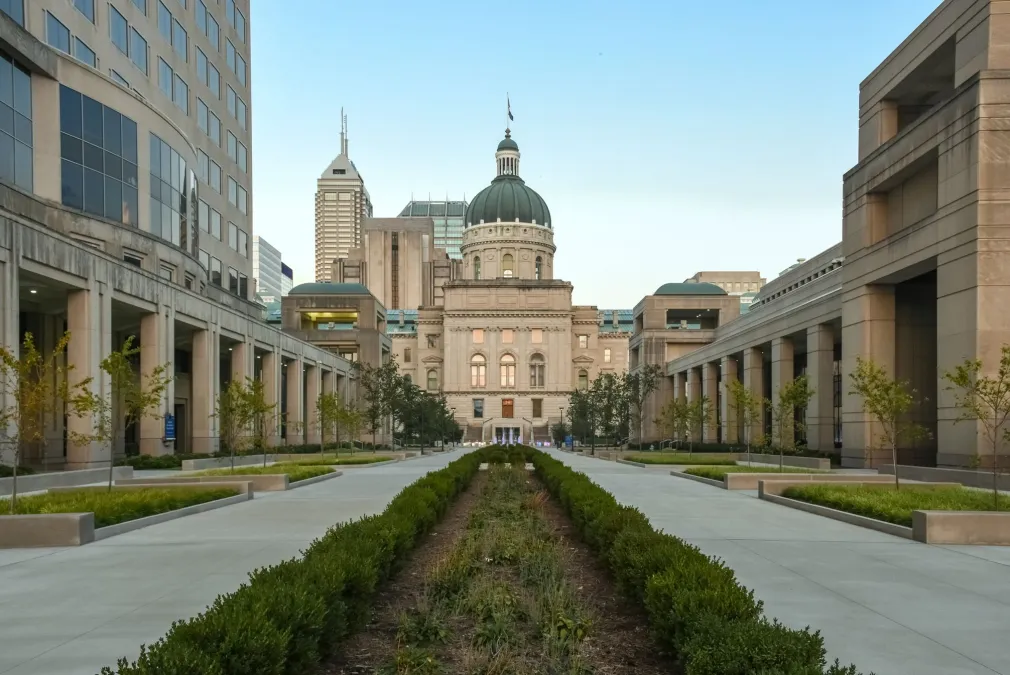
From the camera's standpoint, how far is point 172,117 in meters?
47.7

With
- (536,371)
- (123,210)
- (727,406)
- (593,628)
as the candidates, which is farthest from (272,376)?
(536,371)

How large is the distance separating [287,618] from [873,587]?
23.3ft

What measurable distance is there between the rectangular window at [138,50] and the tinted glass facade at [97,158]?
296 inches

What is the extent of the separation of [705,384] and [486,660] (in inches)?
2332

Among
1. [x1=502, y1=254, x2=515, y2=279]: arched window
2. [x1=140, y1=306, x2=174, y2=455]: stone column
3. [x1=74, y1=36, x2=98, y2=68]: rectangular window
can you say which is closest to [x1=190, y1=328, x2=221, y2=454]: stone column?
[x1=140, y1=306, x2=174, y2=455]: stone column

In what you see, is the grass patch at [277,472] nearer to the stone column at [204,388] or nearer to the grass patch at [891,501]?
the stone column at [204,388]

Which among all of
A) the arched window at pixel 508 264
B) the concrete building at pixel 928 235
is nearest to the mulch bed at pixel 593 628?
the concrete building at pixel 928 235

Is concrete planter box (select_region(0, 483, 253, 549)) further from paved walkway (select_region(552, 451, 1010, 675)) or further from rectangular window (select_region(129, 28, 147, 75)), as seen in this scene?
rectangular window (select_region(129, 28, 147, 75))

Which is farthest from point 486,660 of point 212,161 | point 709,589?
point 212,161

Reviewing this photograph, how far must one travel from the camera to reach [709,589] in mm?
6559

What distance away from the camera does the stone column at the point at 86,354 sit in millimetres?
27781

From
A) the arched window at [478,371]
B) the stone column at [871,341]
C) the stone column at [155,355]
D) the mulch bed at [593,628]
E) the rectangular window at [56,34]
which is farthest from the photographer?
the arched window at [478,371]

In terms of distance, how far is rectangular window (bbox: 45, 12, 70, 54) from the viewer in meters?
35.8

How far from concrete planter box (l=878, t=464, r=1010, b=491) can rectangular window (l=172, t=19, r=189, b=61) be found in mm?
45020
